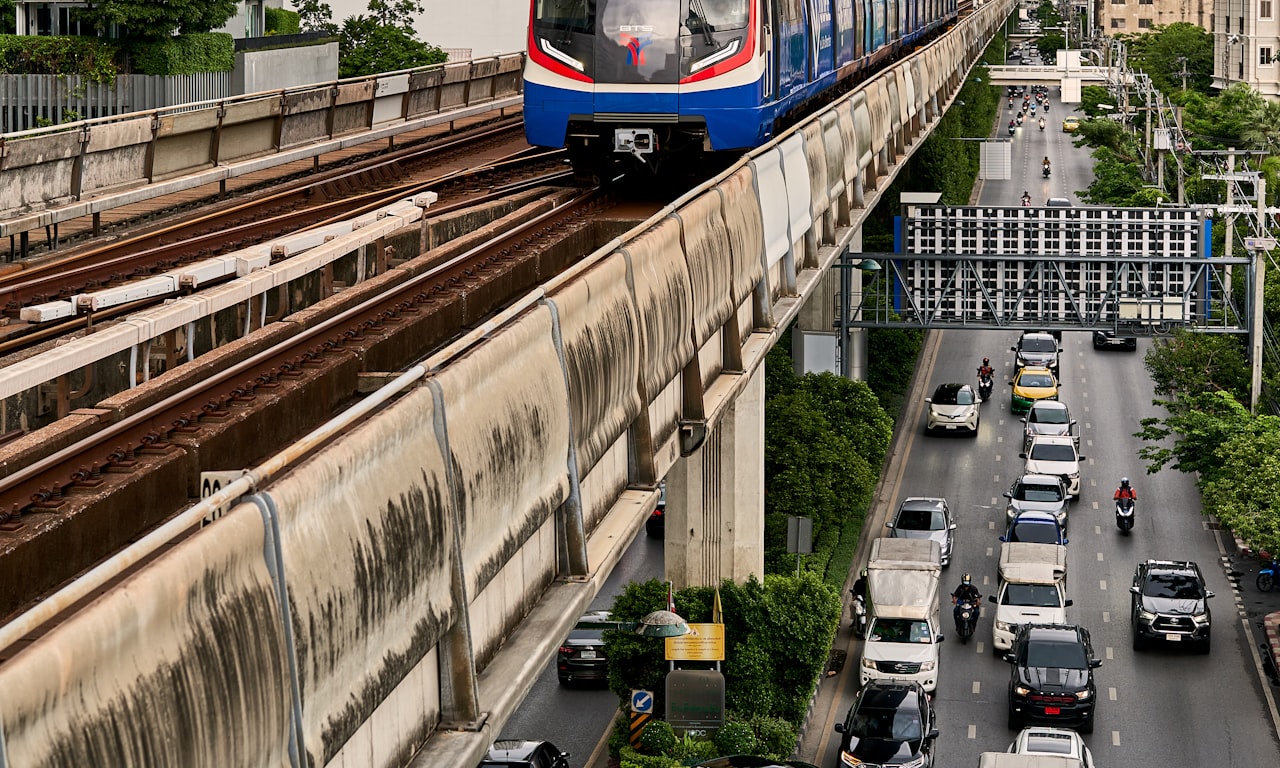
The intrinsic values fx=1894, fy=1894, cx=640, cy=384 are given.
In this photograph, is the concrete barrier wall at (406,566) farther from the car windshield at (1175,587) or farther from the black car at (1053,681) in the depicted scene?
the car windshield at (1175,587)

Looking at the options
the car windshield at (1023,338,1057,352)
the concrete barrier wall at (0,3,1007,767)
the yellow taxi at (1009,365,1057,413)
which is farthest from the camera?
the car windshield at (1023,338,1057,352)

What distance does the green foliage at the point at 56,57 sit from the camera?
143 feet

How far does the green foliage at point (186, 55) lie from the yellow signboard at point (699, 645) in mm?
24828

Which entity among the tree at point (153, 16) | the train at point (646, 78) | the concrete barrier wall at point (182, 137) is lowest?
the concrete barrier wall at point (182, 137)

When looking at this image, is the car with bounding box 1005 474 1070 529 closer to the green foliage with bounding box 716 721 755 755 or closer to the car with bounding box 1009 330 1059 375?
the car with bounding box 1009 330 1059 375

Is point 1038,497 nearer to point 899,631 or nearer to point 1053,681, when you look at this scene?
point 899,631

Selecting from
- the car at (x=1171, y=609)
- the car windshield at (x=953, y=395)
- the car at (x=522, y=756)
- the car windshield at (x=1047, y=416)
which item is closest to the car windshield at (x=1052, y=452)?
the car windshield at (x=1047, y=416)

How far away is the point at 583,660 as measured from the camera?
107ft

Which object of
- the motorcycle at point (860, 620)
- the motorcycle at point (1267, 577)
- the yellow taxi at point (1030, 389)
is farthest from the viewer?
the yellow taxi at point (1030, 389)

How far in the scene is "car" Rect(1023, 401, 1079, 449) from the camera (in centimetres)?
4941

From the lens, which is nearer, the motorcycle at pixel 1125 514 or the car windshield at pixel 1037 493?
the motorcycle at pixel 1125 514

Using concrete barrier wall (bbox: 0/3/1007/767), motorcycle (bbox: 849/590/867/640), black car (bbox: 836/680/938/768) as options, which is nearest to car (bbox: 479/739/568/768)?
black car (bbox: 836/680/938/768)

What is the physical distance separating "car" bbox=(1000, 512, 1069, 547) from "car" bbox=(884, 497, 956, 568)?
1.26 meters

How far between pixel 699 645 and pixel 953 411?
26.5 m
